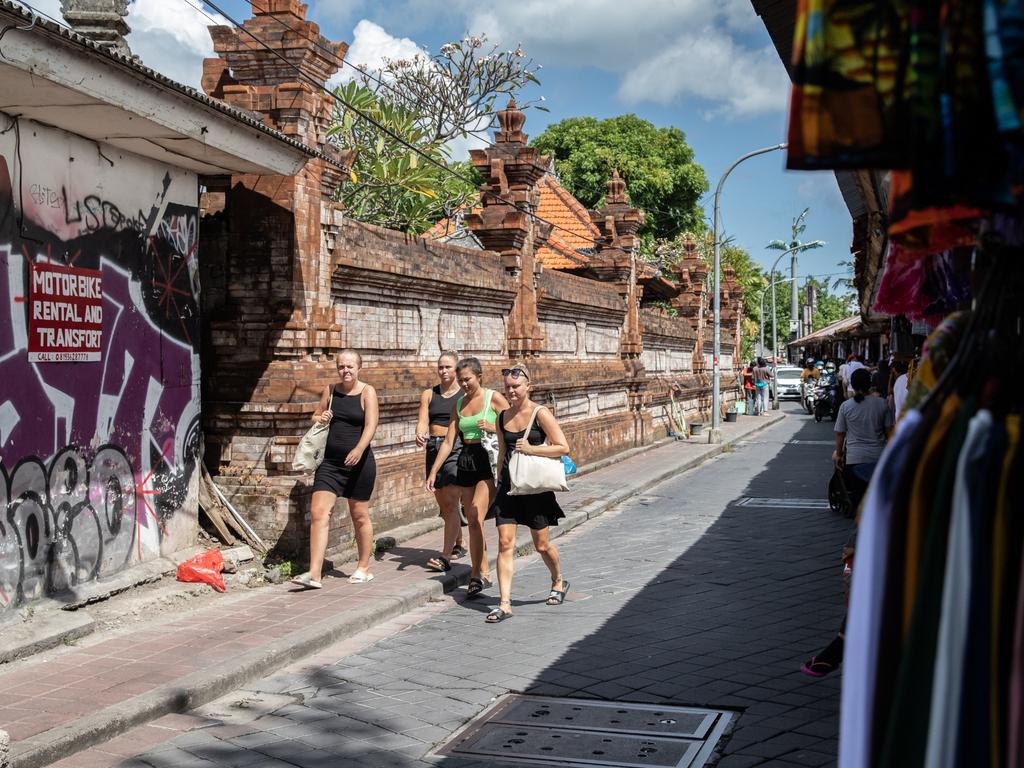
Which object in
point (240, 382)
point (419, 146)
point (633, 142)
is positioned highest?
point (633, 142)

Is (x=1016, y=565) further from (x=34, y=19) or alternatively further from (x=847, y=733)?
(x=34, y=19)

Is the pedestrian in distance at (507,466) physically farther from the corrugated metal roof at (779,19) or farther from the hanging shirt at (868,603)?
the hanging shirt at (868,603)

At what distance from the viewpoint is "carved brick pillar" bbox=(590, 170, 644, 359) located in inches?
934

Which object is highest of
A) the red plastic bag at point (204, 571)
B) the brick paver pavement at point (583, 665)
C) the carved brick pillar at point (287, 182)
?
the carved brick pillar at point (287, 182)

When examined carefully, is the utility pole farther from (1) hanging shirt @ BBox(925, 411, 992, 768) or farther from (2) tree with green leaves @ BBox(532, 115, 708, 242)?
(1) hanging shirt @ BBox(925, 411, 992, 768)

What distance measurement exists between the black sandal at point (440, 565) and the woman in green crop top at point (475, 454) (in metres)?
0.61

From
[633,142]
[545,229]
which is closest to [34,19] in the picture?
[545,229]

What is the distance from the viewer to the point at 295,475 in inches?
401

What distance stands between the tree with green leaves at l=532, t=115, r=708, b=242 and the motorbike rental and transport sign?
3680 centimetres

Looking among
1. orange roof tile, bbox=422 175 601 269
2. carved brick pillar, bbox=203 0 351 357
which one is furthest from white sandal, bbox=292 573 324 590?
orange roof tile, bbox=422 175 601 269

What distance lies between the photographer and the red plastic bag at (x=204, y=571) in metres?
9.07

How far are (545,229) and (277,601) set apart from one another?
32.4 ft

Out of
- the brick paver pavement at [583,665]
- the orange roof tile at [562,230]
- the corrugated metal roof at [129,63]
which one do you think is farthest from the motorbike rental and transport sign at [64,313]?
the orange roof tile at [562,230]

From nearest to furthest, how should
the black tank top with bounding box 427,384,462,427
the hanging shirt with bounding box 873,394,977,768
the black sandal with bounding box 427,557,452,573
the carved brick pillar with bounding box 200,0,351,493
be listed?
the hanging shirt with bounding box 873,394,977,768 < the black sandal with bounding box 427,557,452,573 < the carved brick pillar with bounding box 200,0,351,493 < the black tank top with bounding box 427,384,462,427
